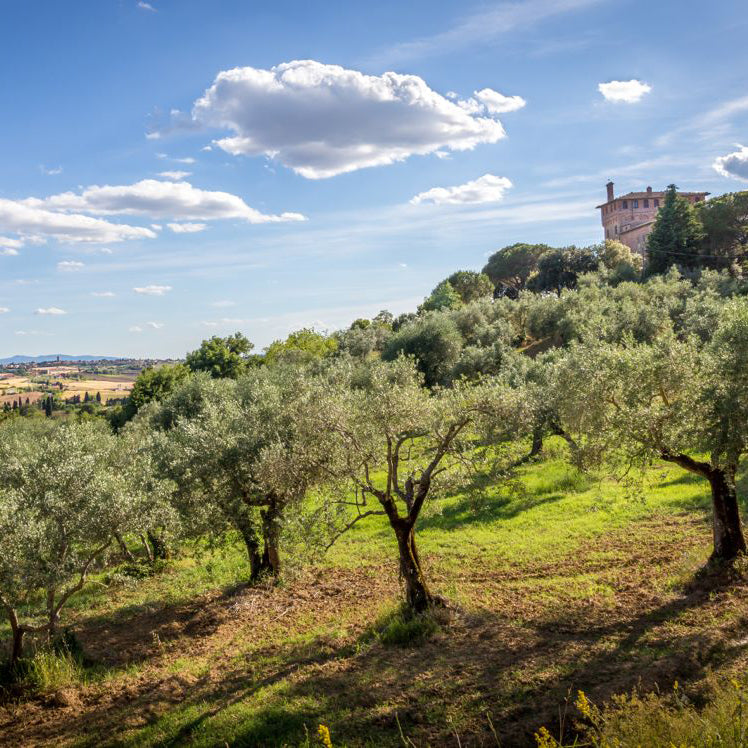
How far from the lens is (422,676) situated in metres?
12.8

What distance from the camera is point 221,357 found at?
89688 mm

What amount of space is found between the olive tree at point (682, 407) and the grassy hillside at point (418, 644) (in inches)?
65.5

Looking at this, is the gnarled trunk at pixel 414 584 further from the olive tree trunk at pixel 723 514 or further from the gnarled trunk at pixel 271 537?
the olive tree trunk at pixel 723 514

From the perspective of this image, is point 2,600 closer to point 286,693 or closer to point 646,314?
point 286,693

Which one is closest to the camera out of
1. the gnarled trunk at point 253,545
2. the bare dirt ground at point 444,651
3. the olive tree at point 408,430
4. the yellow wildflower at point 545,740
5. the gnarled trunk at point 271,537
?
the yellow wildflower at point 545,740

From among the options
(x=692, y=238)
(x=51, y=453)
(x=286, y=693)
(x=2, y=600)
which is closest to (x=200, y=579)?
(x=51, y=453)

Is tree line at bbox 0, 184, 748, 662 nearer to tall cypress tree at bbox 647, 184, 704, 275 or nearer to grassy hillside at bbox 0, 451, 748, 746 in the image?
grassy hillside at bbox 0, 451, 748, 746

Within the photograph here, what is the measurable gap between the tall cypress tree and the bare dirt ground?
6654cm

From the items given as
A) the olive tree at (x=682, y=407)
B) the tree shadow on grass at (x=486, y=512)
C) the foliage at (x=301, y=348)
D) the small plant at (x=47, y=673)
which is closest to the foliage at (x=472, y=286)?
the foliage at (x=301, y=348)

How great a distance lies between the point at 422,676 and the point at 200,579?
16.0 metres

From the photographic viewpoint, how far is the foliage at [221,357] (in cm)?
8794

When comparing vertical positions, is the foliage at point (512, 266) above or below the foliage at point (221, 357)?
Result: above

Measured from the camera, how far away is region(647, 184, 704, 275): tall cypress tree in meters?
77.1

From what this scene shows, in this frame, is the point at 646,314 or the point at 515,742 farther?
the point at 646,314
